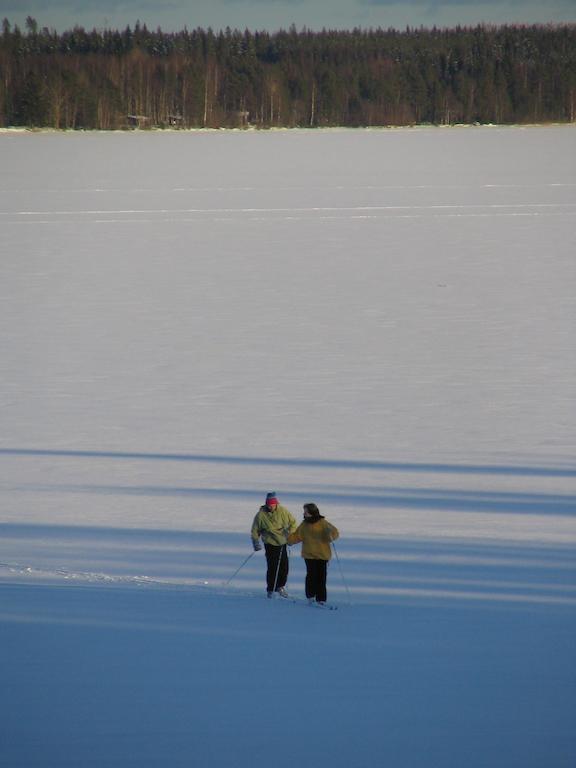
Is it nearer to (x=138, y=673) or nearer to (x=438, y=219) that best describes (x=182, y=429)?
(x=138, y=673)

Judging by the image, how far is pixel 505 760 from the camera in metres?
4.03

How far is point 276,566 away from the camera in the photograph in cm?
579

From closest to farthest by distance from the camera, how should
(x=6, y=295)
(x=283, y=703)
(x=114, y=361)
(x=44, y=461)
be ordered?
(x=283, y=703)
(x=44, y=461)
(x=114, y=361)
(x=6, y=295)

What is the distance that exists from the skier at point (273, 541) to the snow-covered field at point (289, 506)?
0.37ft

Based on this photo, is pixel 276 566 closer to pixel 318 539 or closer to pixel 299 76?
pixel 318 539

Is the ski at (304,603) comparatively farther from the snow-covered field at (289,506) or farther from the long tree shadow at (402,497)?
the long tree shadow at (402,497)

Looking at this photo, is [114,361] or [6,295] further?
[6,295]

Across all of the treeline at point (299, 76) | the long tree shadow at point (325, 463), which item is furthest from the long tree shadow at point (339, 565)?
the treeline at point (299, 76)

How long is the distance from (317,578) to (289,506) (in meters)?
1.51

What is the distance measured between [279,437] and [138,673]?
14.3ft

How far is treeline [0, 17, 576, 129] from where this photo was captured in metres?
102

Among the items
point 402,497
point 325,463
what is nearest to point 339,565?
point 402,497

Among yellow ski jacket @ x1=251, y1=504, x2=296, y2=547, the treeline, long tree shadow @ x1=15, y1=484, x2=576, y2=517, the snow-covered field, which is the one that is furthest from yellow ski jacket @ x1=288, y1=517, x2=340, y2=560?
the treeline

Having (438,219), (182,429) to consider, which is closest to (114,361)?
(182,429)
